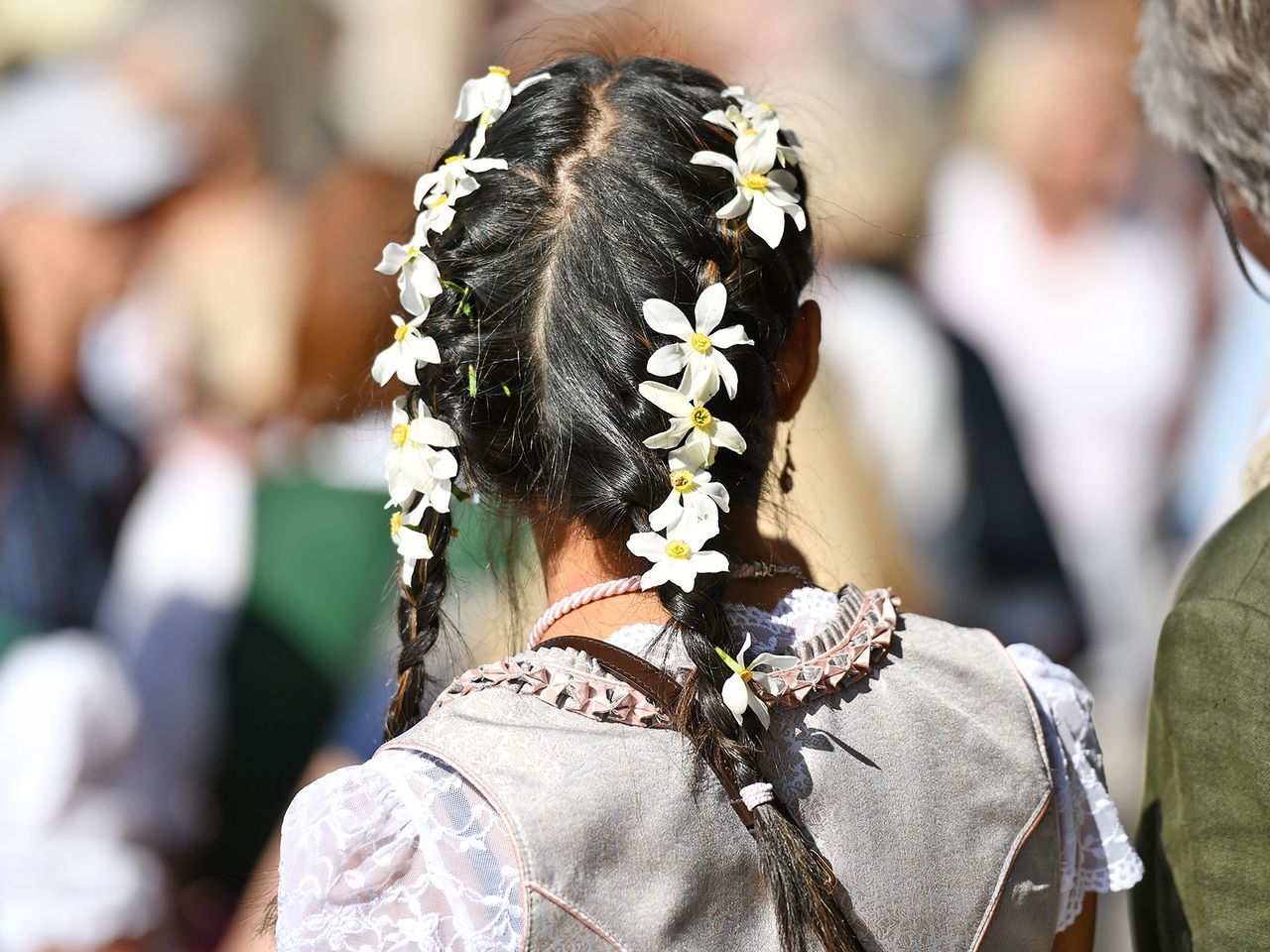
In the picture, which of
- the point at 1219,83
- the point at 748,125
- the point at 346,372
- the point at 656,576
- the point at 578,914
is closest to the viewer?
the point at 578,914

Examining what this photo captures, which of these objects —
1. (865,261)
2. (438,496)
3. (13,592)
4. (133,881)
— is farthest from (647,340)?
(865,261)

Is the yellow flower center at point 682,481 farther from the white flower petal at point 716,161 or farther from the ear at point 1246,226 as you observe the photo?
the ear at point 1246,226

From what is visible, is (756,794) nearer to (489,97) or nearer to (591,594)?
(591,594)

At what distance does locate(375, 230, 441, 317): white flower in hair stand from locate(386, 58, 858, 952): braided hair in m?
0.01

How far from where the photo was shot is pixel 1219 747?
3.65 ft

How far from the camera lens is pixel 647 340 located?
94 cm

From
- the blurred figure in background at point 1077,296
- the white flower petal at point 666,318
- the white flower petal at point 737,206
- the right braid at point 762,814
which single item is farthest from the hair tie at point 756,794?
the blurred figure in background at point 1077,296

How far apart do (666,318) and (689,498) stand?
0.47ft

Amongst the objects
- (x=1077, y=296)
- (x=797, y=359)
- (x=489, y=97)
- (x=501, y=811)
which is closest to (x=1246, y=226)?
(x=797, y=359)

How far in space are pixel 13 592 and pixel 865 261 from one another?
7.83ft

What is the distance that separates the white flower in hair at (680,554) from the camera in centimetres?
92

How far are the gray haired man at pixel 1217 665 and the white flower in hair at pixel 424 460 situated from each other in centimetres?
73

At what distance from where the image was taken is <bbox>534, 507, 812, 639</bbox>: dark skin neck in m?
0.97

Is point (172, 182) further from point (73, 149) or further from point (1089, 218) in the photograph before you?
point (1089, 218)
